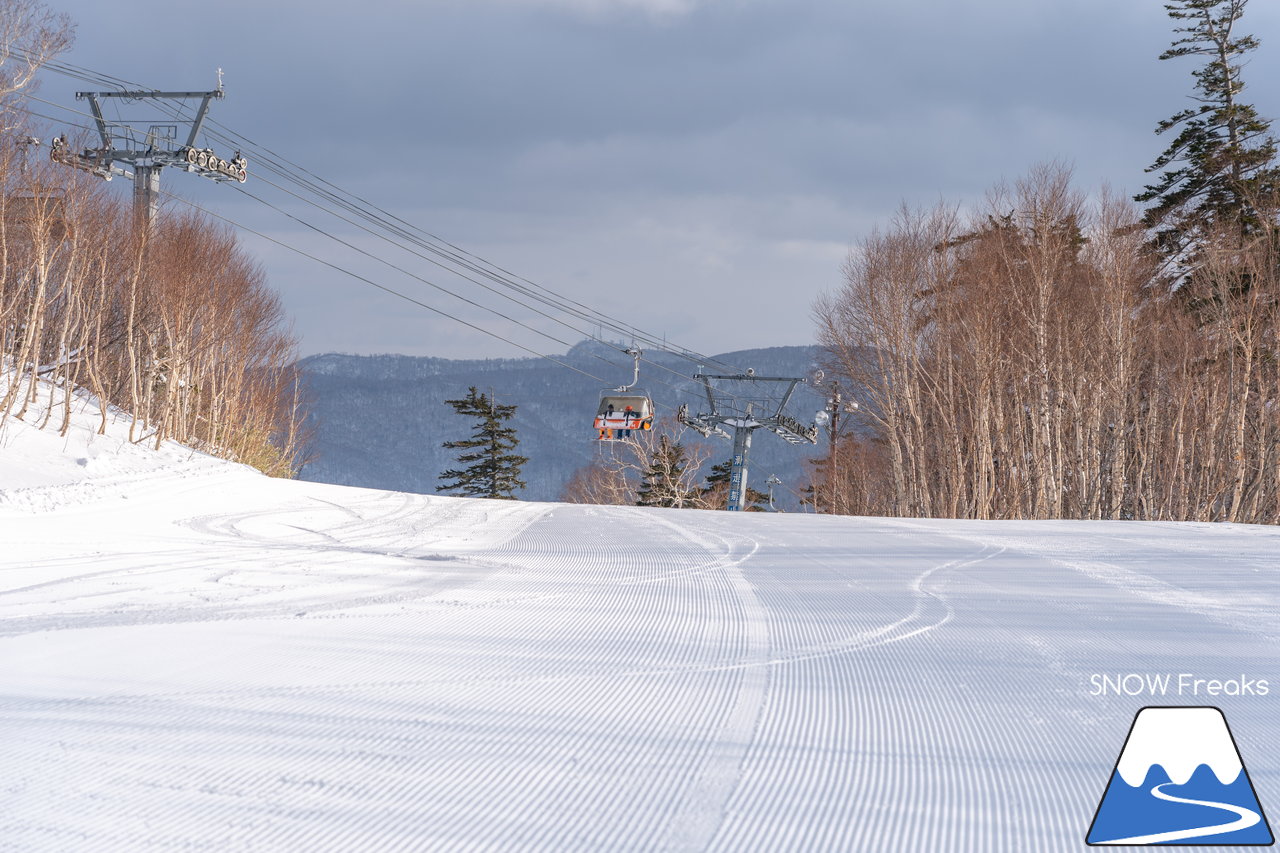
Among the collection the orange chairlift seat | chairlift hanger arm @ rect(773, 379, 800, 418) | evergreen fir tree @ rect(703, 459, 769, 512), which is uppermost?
chairlift hanger arm @ rect(773, 379, 800, 418)

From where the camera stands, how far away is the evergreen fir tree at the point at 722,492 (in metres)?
45.8

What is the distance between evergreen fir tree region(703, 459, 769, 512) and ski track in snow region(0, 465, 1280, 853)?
128ft

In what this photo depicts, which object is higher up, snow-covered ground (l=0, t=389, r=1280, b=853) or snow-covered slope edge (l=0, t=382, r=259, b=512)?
snow-covered slope edge (l=0, t=382, r=259, b=512)

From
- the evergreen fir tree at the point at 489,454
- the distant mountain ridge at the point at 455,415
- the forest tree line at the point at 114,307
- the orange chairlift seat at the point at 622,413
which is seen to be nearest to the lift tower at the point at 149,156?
the forest tree line at the point at 114,307

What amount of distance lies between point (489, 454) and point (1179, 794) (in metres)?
44.0

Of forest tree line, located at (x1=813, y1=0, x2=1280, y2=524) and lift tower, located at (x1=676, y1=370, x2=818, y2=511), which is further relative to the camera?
lift tower, located at (x1=676, y1=370, x2=818, y2=511)

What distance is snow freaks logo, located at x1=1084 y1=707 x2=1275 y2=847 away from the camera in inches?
80.4

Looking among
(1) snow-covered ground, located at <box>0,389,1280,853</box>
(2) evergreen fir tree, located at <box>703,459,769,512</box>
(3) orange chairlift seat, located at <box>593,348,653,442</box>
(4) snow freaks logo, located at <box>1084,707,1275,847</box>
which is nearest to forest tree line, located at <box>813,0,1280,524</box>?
(3) orange chairlift seat, located at <box>593,348,653,442</box>

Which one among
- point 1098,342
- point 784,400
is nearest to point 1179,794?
point 1098,342

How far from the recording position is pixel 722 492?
4706 centimetres

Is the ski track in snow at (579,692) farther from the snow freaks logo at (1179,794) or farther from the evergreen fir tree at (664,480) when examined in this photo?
the evergreen fir tree at (664,480)

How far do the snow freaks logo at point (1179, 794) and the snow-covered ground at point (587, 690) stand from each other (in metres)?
0.07

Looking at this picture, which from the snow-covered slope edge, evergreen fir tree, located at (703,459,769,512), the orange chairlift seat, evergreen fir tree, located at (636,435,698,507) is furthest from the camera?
evergreen fir tree, located at (703,459,769,512)

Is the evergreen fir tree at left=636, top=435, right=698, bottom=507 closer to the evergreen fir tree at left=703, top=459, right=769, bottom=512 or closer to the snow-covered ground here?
the evergreen fir tree at left=703, top=459, right=769, bottom=512
